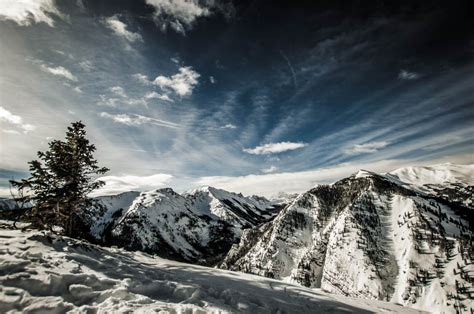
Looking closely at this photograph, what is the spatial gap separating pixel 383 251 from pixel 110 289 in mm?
171266

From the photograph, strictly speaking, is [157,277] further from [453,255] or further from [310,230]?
[310,230]

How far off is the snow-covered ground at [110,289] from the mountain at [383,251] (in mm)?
133547

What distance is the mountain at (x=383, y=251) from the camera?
359 feet

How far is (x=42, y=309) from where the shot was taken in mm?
6012

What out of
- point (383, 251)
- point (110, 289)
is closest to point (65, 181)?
point (110, 289)

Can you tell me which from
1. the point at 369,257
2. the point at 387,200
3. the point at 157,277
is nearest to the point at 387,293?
the point at 369,257

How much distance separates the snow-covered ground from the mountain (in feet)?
438

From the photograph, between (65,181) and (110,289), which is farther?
(65,181)

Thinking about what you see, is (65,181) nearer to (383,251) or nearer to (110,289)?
(110,289)

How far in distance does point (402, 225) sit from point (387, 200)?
2464cm

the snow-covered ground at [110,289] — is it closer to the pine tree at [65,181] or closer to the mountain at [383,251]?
the pine tree at [65,181]

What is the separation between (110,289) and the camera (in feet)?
24.3

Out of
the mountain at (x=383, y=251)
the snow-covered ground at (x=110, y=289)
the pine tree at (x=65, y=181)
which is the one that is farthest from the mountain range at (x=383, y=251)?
the snow-covered ground at (x=110, y=289)

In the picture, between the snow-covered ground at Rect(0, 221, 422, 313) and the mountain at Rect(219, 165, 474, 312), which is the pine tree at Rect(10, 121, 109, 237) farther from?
the mountain at Rect(219, 165, 474, 312)
